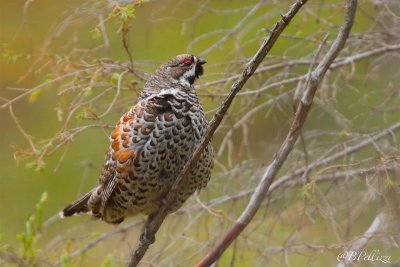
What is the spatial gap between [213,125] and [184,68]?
1.11 meters

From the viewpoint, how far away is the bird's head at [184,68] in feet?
13.1

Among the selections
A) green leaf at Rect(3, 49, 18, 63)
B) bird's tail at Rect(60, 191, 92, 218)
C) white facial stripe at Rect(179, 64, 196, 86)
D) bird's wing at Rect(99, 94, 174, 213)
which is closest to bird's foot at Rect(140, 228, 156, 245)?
bird's wing at Rect(99, 94, 174, 213)

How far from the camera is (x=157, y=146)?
3.73 meters

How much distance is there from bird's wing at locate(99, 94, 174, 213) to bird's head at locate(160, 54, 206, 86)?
0.62 ft

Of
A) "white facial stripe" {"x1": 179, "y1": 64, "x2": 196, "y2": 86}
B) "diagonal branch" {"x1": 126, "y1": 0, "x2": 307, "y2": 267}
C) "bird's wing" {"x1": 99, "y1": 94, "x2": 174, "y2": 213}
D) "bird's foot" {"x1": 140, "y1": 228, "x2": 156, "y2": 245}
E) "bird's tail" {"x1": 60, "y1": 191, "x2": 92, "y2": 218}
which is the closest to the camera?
"diagonal branch" {"x1": 126, "y1": 0, "x2": 307, "y2": 267}

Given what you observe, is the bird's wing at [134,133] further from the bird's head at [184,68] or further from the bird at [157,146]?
the bird's head at [184,68]

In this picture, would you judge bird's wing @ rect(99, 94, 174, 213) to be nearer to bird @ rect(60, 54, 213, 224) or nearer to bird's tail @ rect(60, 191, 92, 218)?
bird @ rect(60, 54, 213, 224)

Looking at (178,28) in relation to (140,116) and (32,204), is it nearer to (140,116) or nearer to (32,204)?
(32,204)

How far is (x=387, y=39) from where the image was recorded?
4684mm

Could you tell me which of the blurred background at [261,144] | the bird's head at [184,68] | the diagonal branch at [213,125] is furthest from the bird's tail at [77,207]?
the bird's head at [184,68]

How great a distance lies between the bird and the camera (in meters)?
3.74

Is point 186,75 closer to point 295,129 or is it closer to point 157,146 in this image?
point 157,146

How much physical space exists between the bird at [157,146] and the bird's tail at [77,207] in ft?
0.52

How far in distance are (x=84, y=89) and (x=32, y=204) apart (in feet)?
12.6
